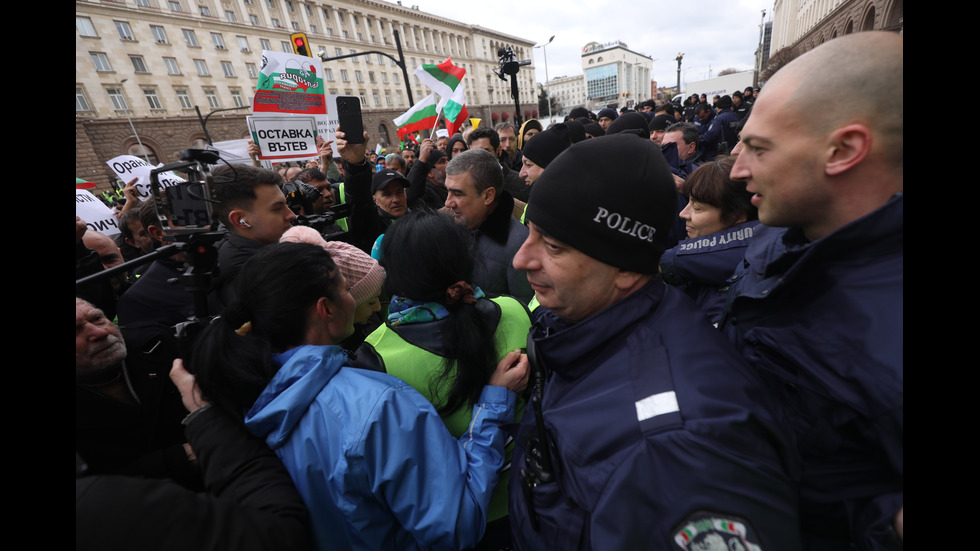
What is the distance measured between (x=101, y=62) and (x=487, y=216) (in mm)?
42892

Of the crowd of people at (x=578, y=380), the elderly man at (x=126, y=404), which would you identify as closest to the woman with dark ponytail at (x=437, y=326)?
the crowd of people at (x=578, y=380)

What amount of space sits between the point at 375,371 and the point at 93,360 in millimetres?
1332

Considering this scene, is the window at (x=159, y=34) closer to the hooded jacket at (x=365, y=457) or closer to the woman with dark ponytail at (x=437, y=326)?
the woman with dark ponytail at (x=437, y=326)

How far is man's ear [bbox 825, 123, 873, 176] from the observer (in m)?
1.02

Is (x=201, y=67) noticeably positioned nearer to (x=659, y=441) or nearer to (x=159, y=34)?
(x=159, y=34)

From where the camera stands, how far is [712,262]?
6.77 ft

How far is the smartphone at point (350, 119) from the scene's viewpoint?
3.90m

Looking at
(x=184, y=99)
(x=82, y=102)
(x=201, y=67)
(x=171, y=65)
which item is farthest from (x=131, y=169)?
(x=201, y=67)

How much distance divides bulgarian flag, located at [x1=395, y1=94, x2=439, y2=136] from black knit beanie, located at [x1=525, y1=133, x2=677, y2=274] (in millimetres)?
7545

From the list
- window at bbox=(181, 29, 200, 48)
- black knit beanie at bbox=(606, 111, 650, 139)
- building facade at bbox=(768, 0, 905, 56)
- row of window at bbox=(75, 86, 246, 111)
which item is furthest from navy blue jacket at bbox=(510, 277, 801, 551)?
window at bbox=(181, 29, 200, 48)

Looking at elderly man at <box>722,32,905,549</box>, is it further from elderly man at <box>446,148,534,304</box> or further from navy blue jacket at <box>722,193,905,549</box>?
elderly man at <box>446,148,534,304</box>

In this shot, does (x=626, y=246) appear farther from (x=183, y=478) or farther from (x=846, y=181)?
(x=183, y=478)
